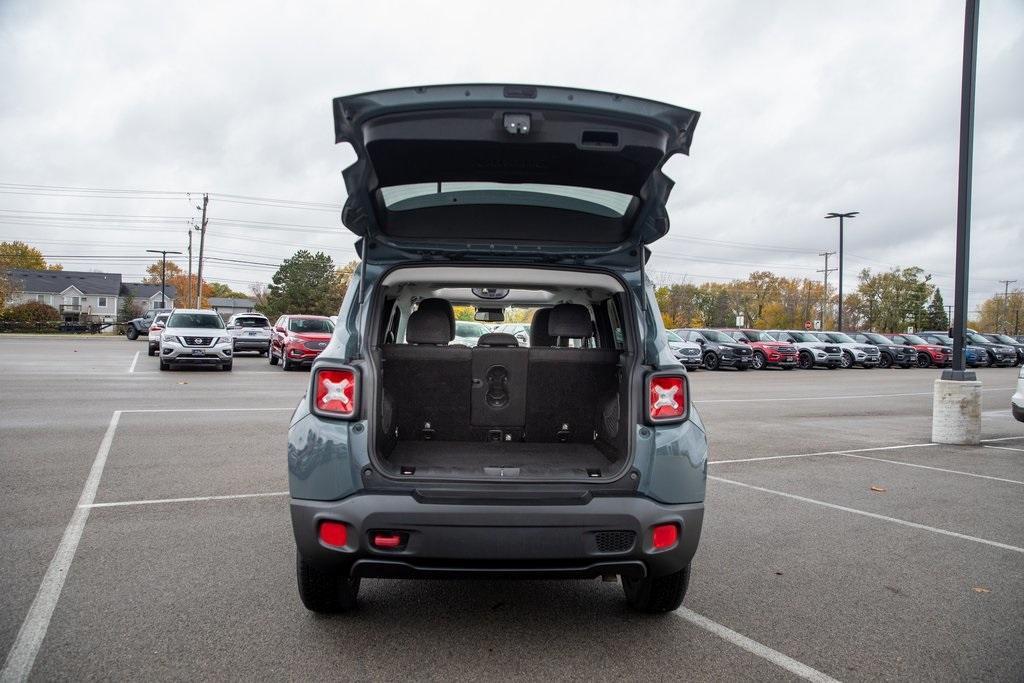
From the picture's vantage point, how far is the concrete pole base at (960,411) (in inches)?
398

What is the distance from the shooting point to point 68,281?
338 ft

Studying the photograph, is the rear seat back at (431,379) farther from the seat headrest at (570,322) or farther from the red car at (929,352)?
the red car at (929,352)

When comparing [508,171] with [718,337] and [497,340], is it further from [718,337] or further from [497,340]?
[718,337]

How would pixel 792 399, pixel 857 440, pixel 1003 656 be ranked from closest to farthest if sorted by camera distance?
pixel 1003 656, pixel 857 440, pixel 792 399

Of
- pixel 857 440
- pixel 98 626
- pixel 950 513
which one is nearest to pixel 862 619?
pixel 950 513

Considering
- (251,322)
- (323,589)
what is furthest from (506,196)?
(251,322)

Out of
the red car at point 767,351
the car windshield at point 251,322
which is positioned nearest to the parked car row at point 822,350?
the red car at point 767,351

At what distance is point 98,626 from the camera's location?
342 centimetres

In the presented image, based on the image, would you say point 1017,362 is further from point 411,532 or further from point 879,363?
point 411,532

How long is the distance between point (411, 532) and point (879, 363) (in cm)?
3788

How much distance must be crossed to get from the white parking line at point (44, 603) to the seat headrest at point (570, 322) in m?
2.98

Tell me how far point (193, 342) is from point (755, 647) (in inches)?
776

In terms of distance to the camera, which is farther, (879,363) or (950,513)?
(879,363)

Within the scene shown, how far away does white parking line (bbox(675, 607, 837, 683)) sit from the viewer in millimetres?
3105
